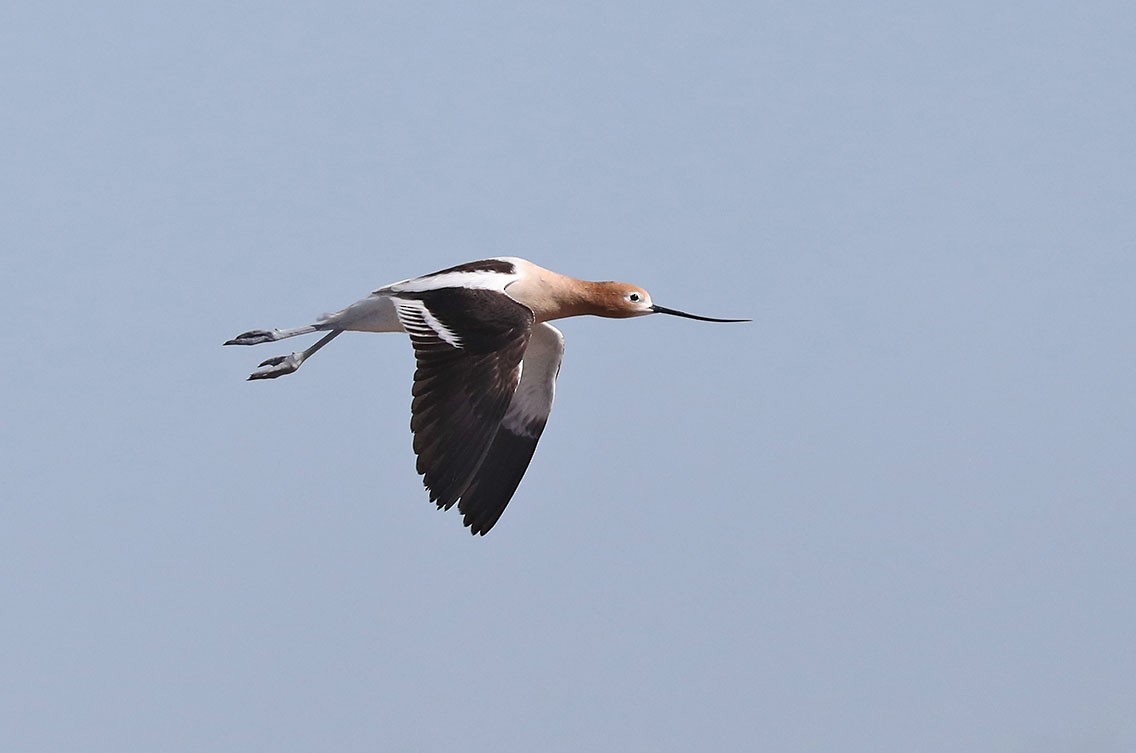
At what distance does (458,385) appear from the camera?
16781 mm

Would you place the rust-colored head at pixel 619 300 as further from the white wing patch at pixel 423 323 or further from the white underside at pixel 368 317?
the white wing patch at pixel 423 323

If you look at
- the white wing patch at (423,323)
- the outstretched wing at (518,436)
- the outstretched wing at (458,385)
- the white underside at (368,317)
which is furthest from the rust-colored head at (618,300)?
the white wing patch at (423,323)

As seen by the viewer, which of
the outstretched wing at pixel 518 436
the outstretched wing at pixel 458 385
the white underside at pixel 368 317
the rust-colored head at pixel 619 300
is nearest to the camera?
the outstretched wing at pixel 458 385

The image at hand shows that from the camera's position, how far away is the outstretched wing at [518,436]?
18.6m

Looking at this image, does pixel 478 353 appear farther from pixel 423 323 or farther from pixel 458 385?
pixel 423 323

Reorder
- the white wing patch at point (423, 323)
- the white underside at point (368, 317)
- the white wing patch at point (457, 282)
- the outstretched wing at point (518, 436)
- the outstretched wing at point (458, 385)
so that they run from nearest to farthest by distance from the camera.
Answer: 1. the outstretched wing at point (458, 385)
2. the white wing patch at point (423, 323)
3. the white wing patch at point (457, 282)
4. the white underside at point (368, 317)
5. the outstretched wing at point (518, 436)

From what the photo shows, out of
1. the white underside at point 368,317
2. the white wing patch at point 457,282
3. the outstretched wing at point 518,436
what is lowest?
the outstretched wing at point 518,436

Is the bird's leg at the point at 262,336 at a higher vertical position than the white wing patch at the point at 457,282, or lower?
lower

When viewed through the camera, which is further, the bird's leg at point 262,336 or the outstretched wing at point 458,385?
the bird's leg at point 262,336

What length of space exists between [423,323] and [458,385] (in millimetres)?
647

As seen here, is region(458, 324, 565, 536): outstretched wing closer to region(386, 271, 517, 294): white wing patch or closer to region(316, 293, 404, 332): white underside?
region(386, 271, 517, 294): white wing patch

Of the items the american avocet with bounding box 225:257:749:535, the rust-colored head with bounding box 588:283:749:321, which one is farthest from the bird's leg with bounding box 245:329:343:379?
the rust-colored head with bounding box 588:283:749:321

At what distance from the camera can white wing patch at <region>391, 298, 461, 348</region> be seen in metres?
16.9

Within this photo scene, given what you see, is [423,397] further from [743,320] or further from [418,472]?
[743,320]
